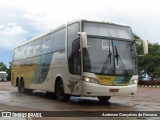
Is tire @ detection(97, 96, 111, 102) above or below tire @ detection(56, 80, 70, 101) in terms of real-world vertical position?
below

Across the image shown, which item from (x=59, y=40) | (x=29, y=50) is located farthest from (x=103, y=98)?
(x=29, y=50)

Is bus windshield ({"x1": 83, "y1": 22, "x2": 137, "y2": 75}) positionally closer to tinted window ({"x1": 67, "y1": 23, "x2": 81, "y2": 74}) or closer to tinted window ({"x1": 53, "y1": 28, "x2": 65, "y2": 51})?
tinted window ({"x1": 67, "y1": 23, "x2": 81, "y2": 74})

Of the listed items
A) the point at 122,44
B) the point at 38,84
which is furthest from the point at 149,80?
the point at 122,44

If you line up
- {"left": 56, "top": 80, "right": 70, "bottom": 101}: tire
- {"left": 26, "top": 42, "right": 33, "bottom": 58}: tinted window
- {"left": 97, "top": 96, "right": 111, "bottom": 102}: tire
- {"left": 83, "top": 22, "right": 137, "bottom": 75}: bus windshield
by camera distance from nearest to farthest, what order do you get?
{"left": 83, "top": 22, "right": 137, "bottom": 75}: bus windshield → {"left": 56, "top": 80, "right": 70, "bottom": 101}: tire → {"left": 97, "top": 96, "right": 111, "bottom": 102}: tire → {"left": 26, "top": 42, "right": 33, "bottom": 58}: tinted window

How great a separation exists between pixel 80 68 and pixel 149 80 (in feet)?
134

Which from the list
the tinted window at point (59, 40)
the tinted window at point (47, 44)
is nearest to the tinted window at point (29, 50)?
the tinted window at point (47, 44)

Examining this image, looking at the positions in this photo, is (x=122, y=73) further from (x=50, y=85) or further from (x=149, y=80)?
(x=149, y=80)

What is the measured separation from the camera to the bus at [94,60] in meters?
14.4

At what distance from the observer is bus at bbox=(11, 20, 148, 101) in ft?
47.3

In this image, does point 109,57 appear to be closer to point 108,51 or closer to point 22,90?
point 108,51

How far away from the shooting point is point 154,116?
1120 cm

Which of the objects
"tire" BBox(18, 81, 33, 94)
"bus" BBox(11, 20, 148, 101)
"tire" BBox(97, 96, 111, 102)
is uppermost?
"bus" BBox(11, 20, 148, 101)

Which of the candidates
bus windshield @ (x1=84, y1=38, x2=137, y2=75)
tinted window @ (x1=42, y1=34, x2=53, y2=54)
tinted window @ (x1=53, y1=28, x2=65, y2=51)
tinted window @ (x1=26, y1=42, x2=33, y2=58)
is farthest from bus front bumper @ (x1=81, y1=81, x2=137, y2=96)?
tinted window @ (x1=26, y1=42, x2=33, y2=58)

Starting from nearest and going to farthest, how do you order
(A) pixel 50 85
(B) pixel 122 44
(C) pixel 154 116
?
(C) pixel 154 116 < (B) pixel 122 44 < (A) pixel 50 85
